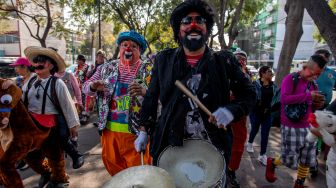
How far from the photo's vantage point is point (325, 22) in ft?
15.8

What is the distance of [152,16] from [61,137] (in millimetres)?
17838

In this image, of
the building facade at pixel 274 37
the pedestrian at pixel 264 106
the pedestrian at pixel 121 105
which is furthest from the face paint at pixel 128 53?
the building facade at pixel 274 37

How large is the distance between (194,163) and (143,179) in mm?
461

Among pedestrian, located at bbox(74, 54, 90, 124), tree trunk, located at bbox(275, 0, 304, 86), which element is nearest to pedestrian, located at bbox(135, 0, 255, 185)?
pedestrian, located at bbox(74, 54, 90, 124)

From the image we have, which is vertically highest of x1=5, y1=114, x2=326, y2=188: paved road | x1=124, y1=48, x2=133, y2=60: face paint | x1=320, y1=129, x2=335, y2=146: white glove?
x1=124, y1=48, x2=133, y2=60: face paint

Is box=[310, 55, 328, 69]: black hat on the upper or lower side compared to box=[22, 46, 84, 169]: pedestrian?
upper

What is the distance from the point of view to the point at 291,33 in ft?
26.5

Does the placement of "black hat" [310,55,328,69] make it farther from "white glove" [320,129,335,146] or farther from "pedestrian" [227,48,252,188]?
"white glove" [320,129,335,146]

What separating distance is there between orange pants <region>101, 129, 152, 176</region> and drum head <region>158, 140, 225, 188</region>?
4.21ft

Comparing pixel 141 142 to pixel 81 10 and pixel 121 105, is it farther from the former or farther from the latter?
pixel 81 10

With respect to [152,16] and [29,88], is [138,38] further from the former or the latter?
[152,16]

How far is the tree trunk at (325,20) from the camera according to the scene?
4746mm

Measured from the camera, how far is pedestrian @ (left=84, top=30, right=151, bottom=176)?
3.31 metres

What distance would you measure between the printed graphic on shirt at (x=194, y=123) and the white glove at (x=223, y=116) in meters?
0.19
